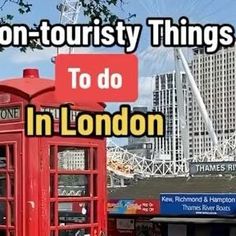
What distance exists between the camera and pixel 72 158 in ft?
19.9

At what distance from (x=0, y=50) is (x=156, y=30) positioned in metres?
1.52

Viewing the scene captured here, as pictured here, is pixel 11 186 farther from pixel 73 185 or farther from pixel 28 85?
pixel 28 85

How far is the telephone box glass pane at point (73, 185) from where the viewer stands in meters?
5.88

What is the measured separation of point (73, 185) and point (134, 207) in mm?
13506

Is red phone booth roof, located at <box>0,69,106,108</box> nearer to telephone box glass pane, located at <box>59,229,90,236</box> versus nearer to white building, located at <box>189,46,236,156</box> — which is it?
telephone box glass pane, located at <box>59,229,90,236</box>

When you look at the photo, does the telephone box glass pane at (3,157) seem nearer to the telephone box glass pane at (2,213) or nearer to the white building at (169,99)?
the telephone box glass pane at (2,213)

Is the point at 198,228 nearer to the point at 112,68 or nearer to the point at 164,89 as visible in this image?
the point at 112,68

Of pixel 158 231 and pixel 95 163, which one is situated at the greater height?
pixel 95 163

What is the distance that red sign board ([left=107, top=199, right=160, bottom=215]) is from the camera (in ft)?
61.5

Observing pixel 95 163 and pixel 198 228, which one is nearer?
pixel 95 163

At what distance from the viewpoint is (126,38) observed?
5977 mm

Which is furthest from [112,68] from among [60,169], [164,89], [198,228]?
[164,89]

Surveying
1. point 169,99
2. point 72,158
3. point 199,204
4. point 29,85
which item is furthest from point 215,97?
point 29,85

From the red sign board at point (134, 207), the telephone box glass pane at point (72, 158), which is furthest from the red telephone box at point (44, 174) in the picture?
the red sign board at point (134, 207)
